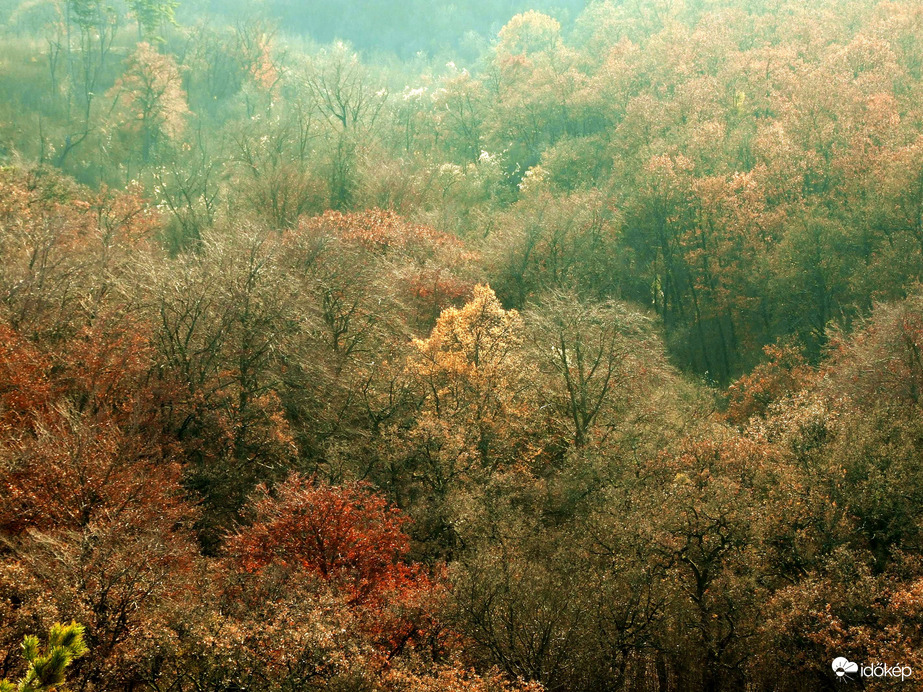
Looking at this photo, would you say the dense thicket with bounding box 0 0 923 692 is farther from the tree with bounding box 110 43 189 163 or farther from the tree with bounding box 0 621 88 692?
the tree with bounding box 0 621 88 692

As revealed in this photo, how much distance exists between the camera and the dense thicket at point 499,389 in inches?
849

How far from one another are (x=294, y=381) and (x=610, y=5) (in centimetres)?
8148

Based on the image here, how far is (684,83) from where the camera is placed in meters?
67.1

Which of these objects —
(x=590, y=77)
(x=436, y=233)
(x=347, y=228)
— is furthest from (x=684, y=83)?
(x=347, y=228)
